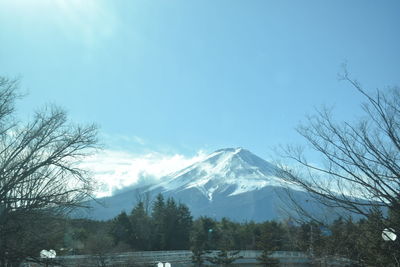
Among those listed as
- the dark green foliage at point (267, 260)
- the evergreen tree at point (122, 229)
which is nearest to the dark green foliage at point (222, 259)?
the dark green foliage at point (267, 260)

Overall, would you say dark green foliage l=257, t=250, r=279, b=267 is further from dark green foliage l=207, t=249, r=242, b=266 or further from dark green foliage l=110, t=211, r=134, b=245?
dark green foliage l=110, t=211, r=134, b=245

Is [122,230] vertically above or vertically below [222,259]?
above

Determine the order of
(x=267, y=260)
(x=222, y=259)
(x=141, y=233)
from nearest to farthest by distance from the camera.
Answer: (x=267, y=260) < (x=222, y=259) < (x=141, y=233)

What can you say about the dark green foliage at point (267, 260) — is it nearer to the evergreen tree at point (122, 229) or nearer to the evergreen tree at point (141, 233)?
the evergreen tree at point (141, 233)

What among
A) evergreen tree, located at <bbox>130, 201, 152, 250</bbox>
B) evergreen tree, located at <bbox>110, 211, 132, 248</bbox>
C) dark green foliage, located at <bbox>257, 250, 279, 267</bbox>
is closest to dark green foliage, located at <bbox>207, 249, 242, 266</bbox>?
dark green foliage, located at <bbox>257, 250, 279, 267</bbox>

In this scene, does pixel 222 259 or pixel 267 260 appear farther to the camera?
pixel 222 259

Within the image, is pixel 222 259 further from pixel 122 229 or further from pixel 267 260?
pixel 122 229

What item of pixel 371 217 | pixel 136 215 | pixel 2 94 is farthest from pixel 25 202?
pixel 136 215

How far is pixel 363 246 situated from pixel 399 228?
12.4 metres

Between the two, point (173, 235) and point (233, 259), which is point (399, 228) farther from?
point (173, 235)

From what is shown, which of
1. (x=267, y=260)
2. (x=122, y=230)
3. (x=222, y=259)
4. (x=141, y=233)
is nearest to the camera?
(x=267, y=260)

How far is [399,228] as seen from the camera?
6.52 m

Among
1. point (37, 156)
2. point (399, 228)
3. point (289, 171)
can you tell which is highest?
point (37, 156)

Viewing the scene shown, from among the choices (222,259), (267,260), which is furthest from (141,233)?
(267,260)
